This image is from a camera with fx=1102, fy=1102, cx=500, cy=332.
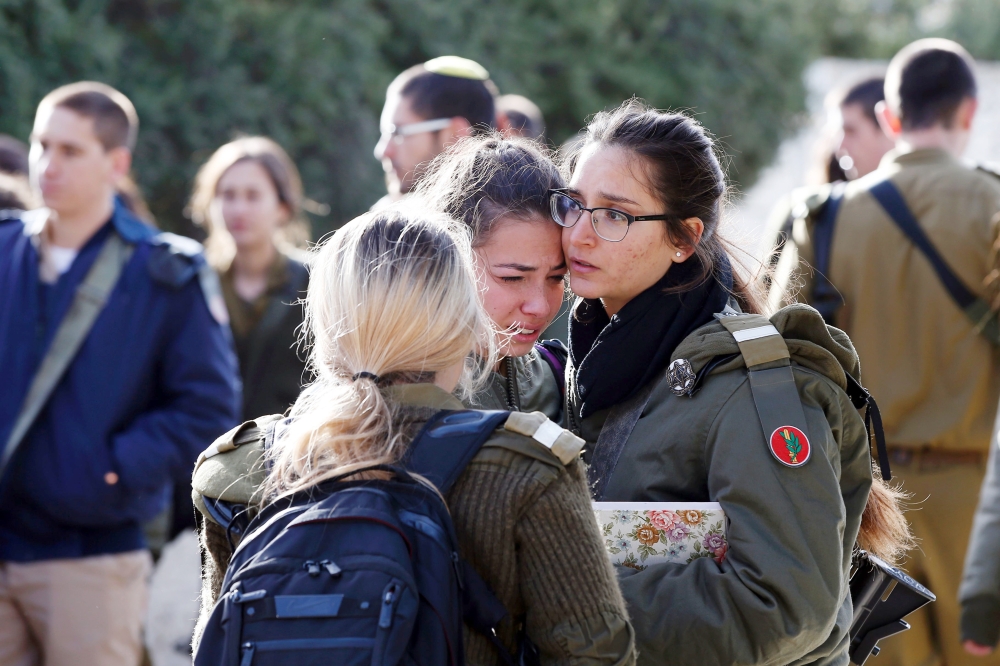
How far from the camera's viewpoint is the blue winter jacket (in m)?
3.50

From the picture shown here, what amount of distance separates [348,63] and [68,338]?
6205 mm

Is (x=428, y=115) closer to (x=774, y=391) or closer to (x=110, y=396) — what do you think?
(x=110, y=396)

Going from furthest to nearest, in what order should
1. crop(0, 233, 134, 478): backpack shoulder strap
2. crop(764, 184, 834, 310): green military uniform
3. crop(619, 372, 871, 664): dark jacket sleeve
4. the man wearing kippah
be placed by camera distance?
1. crop(764, 184, 834, 310): green military uniform
2. the man wearing kippah
3. crop(0, 233, 134, 478): backpack shoulder strap
4. crop(619, 372, 871, 664): dark jacket sleeve

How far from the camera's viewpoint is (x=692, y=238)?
220 centimetres

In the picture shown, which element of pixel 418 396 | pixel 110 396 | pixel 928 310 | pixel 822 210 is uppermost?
pixel 822 210

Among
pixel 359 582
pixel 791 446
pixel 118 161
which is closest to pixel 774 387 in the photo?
pixel 791 446

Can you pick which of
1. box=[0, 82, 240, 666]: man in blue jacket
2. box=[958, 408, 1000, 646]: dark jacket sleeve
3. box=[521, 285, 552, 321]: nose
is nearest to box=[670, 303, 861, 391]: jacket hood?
box=[521, 285, 552, 321]: nose

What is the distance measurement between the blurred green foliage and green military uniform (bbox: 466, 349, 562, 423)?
471 cm

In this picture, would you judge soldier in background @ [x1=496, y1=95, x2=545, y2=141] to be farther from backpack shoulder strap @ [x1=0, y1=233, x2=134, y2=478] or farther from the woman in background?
backpack shoulder strap @ [x1=0, y1=233, x2=134, y2=478]

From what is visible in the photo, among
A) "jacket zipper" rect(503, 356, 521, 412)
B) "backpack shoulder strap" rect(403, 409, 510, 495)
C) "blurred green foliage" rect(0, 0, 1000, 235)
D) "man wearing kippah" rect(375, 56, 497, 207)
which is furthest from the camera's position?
"blurred green foliage" rect(0, 0, 1000, 235)

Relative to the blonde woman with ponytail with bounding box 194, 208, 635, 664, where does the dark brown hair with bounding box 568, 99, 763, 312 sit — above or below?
above

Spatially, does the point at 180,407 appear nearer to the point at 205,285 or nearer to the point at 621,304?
the point at 205,285

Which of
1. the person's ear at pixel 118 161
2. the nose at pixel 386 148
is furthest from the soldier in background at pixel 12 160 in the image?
the nose at pixel 386 148

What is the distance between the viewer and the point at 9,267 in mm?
3684
